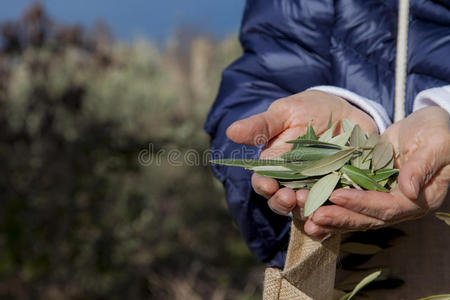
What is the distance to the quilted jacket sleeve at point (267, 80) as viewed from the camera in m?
1.10

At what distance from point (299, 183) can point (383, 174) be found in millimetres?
150

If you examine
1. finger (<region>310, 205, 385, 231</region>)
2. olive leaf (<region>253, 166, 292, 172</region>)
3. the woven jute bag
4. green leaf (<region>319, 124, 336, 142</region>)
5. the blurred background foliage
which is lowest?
the blurred background foliage

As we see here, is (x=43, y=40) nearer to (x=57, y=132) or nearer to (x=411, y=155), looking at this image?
(x=57, y=132)

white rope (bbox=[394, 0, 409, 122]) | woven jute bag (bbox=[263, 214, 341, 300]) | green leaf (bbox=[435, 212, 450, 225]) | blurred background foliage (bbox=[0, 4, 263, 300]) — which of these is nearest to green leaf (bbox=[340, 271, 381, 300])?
woven jute bag (bbox=[263, 214, 341, 300])

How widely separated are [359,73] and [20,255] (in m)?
3.18

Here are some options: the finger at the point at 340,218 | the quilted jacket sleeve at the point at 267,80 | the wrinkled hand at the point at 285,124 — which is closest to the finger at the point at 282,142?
the wrinkled hand at the point at 285,124

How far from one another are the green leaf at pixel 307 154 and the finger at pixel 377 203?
0.10m

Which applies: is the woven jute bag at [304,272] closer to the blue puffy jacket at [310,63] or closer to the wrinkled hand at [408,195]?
the wrinkled hand at [408,195]

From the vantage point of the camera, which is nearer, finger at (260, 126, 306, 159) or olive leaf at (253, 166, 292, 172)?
Answer: olive leaf at (253, 166, 292, 172)

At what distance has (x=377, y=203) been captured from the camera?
78 cm

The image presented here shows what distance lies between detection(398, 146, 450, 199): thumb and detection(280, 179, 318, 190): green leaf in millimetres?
168

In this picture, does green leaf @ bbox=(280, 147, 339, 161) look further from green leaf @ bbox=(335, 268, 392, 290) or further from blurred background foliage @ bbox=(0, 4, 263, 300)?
blurred background foliage @ bbox=(0, 4, 263, 300)

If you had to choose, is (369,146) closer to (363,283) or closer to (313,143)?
(313,143)

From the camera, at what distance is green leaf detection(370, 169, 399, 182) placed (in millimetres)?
850
